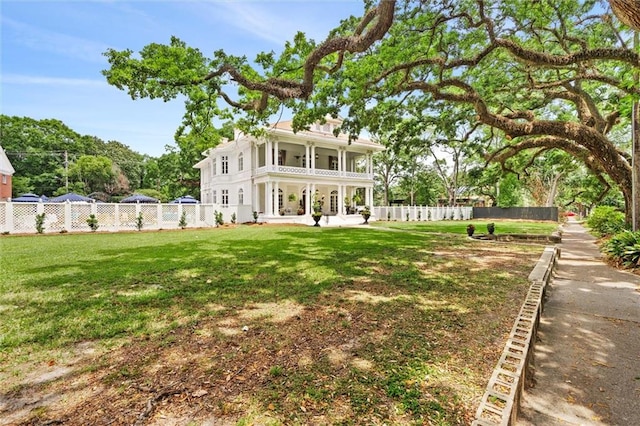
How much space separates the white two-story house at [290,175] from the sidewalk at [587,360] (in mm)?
17684

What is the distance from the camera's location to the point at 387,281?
5.73 meters

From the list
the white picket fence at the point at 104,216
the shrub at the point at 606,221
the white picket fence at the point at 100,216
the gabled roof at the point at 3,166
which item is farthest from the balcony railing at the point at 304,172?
the gabled roof at the point at 3,166

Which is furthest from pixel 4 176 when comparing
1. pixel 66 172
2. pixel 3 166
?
pixel 66 172

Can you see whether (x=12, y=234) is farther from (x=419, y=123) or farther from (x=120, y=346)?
(x=419, y=123)

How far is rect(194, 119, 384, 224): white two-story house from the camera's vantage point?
23.0 metres

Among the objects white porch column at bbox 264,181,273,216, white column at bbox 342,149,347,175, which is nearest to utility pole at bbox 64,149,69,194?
white porch column at bbox 264,181,273,216

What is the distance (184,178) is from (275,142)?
25.8 metres

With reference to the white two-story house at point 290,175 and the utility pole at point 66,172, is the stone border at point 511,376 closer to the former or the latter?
the white two-story house at point 290,175

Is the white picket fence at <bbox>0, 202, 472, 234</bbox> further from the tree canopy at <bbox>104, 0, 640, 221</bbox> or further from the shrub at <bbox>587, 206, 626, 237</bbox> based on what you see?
the shrub at <bbox>587, 206, 626, 237</bbox>

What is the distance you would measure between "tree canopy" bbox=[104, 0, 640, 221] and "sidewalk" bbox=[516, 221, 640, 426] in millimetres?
3883

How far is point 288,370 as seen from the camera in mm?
2609

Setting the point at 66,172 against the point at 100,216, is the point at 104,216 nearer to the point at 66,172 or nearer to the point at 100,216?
the point at 100,216

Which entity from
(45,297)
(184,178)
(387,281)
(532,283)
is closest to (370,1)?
(387,281)

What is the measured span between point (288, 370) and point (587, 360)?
10.4ft
